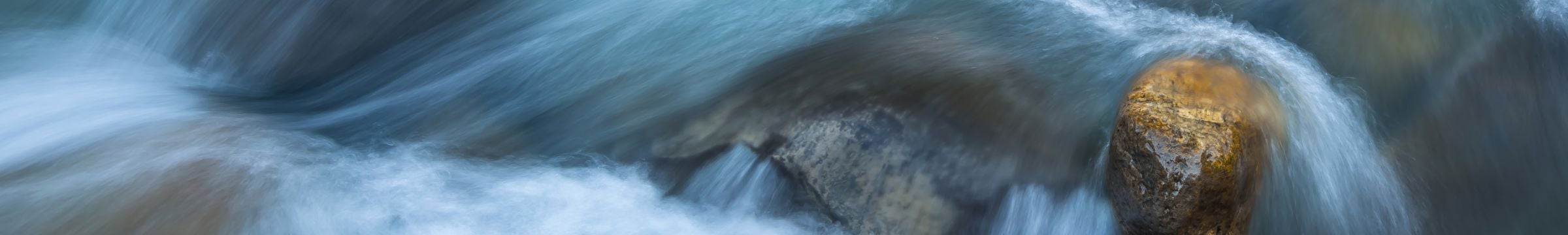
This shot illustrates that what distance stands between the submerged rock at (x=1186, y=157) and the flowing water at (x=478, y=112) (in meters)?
0.22

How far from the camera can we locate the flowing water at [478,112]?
14.6 feet

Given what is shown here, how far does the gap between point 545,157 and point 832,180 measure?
1555mm

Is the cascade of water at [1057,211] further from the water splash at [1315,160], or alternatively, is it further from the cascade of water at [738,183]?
→ the cascade of water at [738,183]

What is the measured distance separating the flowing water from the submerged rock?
224 millimetres

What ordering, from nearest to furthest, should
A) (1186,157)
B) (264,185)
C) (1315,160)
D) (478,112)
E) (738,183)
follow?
(1186,157), (1315,160), (264,185), (738,183), (478,112)

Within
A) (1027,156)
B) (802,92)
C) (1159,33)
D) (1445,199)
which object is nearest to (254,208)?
(802,92)

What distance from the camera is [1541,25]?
5.02 metres

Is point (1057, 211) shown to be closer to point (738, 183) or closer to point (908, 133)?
point (908, 133)

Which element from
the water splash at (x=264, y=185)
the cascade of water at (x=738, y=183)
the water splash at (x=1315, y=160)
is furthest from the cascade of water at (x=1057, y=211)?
the cascade of water at (x=738, y=183)

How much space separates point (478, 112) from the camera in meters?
5.43

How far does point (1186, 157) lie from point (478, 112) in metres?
3.55

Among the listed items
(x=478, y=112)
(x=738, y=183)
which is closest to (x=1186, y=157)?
(x=738, y=183)

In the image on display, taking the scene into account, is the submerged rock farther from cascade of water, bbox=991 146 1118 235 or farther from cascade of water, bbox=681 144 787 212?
cascade of water, bbox=681 144 787 212

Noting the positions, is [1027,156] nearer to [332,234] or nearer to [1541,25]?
[1541,25]
